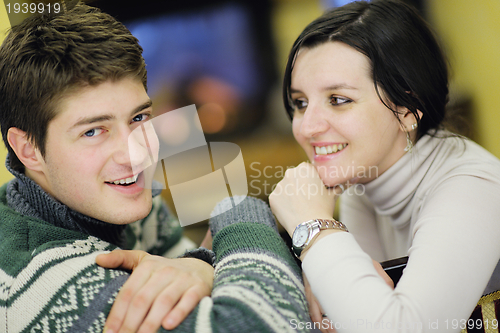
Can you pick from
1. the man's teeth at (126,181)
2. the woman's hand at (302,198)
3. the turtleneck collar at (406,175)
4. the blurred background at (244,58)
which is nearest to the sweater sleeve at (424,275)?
the woman's hand at (302,198)

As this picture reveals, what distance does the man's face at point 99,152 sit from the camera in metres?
0.79

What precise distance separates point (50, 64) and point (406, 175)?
947mm

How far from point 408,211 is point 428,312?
0.44 meters

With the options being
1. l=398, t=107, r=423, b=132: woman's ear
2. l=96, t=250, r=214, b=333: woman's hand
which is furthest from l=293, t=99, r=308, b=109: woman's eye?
l=96, t=250, r=214, b=333: woman's hand

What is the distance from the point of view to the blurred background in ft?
4.28

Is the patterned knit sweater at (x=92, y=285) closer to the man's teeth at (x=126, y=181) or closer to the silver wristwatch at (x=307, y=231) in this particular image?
the silver wristwatch at (x=307, y=231)

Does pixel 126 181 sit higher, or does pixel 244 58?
pixel 244 58

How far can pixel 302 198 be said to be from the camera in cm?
88

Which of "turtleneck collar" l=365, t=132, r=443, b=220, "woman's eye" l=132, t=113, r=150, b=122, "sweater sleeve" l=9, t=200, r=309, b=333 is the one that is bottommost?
"turtleneck collar" l=365, t=132, r=443, b=220

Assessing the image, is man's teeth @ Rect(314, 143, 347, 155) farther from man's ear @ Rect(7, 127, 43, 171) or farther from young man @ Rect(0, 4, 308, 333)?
man's ear @ Rect(7, 127, 43, 171)

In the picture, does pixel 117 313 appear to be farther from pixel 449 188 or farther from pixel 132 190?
pixel 449 188

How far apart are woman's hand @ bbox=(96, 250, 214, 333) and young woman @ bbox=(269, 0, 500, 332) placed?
0.24 metres

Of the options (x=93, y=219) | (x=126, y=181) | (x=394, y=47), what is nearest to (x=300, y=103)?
(x=394, y=47)

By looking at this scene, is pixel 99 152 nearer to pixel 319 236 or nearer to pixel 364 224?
pixel 319 236
